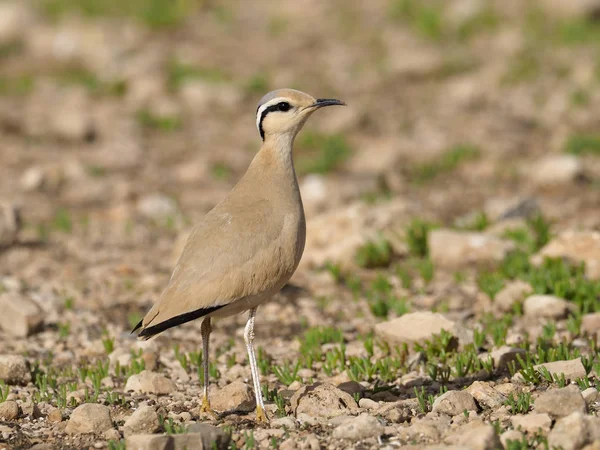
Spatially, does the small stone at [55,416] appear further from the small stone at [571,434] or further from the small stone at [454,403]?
the small stone at [571,434]

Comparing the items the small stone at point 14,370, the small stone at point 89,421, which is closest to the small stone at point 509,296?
the small stone at point 89,421

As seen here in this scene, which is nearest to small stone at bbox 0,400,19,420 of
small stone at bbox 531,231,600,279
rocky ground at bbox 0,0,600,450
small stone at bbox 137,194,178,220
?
rocky ground at bbox 0,0,600,450

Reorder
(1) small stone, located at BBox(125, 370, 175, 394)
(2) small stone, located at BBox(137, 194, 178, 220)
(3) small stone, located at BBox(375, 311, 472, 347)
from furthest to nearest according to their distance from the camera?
1. (2) small stone, located at BBox(137, 194, 178, 220)
2. (3) small stone, located at BBox(375, 311, 472, 347)
3. (1) small stone, located at BBox(125, 370, 175, 394)

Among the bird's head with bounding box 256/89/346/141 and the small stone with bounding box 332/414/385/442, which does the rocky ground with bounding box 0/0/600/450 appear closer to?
the small stone with bounding box 332/414/385/442

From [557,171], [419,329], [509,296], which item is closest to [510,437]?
[419,329]

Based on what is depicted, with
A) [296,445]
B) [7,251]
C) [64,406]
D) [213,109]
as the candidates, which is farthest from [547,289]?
[213,109]

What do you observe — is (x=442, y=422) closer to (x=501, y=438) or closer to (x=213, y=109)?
(x=501, y=438)

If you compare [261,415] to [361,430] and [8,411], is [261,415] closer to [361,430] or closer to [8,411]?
[361,430]
